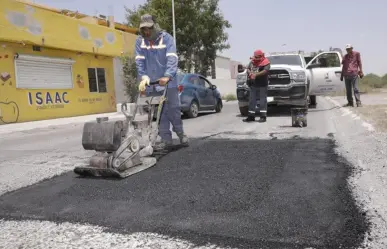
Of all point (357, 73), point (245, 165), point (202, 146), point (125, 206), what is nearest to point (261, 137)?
point (202, 146)

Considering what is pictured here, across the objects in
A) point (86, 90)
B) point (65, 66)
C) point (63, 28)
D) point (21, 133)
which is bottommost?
point (21, 133)

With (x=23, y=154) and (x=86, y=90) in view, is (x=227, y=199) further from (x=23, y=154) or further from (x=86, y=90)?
(x=86, y=90)

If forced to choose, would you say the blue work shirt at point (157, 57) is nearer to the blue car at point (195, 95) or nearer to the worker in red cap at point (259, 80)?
the worker in red cap at point (259, 80)

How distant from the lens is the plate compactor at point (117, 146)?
393 cm

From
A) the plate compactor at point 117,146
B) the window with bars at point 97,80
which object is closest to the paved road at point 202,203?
the plate compactor at point 117,146

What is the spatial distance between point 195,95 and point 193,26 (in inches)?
712

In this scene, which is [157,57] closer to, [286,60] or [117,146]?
[117,146]

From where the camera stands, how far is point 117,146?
13.0 feet

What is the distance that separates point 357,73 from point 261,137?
237 inches

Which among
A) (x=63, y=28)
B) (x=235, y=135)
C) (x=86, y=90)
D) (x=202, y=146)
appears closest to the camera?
(x=202, y=146)

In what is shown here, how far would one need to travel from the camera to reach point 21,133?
10930mm

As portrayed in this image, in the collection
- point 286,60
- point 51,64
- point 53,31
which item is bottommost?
point 286,60

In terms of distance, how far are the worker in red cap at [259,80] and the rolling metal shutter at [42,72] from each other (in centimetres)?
1039

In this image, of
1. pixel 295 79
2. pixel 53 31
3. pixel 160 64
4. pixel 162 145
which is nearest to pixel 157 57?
pixel 160 64
